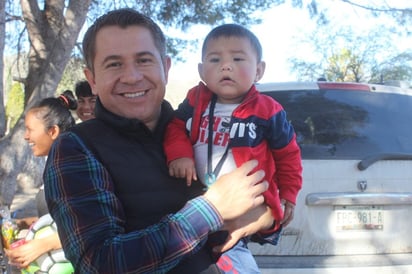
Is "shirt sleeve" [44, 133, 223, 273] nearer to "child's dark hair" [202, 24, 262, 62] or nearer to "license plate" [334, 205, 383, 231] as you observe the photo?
"child's dark hair" [202, 24, 262, 62]

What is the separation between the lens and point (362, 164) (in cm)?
326

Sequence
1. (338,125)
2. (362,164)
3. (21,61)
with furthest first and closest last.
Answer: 1. (21,61)
2. (338,125)
3. (362,164)

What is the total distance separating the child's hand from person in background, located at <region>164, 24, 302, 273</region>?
0.06 meters

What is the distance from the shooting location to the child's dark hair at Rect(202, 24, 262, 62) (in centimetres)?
222

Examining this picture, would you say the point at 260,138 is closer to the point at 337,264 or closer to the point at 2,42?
the point at 337,264

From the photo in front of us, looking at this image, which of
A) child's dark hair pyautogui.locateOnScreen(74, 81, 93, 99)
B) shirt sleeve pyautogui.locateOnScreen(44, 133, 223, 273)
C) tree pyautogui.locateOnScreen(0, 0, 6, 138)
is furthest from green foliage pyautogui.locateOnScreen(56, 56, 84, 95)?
shirt sleeve pyautogui.locateOnScreen(44, 133, 223, 273)

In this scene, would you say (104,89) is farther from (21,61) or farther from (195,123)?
(21,61)

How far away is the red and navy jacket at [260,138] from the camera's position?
197 cm

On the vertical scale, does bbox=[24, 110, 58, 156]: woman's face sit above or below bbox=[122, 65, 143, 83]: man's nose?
below

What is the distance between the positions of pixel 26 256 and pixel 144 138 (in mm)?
1284

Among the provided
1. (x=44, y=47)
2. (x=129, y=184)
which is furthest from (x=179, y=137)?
(x=44, y=47)

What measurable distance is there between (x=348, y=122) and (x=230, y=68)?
1718 mm

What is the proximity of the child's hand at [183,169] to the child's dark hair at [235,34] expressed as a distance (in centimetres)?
70

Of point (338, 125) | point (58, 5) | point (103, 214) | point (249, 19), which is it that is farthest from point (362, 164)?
point (249, 19)
